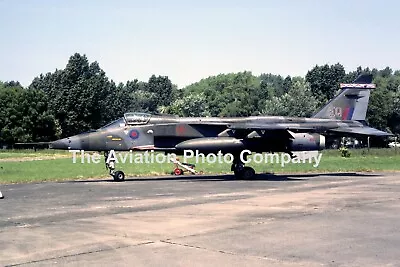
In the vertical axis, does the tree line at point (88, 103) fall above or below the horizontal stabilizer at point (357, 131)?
above

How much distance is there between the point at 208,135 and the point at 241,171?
6.87ft

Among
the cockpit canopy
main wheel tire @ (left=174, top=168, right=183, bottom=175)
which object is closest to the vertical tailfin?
main wheel tire @ (left=174, top=168, right=183, bottom=175)

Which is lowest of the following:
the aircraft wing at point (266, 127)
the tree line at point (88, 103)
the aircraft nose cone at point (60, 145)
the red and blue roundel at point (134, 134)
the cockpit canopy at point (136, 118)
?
the aircraft nose cone at point (60, 145)

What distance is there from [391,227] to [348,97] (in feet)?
57.4

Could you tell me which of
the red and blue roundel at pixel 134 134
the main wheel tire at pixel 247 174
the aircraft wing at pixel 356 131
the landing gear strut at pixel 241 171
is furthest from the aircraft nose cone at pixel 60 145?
the aircraft wing at pixel 356 131

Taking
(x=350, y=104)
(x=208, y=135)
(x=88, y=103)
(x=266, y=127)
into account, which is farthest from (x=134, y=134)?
(x=88, y=103)

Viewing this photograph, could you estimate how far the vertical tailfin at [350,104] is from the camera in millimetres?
26453

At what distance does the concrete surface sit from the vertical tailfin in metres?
9.68

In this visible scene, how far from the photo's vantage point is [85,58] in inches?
3696

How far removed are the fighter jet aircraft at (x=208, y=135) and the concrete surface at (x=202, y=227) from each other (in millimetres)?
4454

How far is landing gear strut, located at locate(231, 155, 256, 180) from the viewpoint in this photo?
74.2 ft

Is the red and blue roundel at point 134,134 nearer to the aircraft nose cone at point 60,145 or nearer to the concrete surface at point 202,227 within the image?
the aircraft nose cone at point 60,145

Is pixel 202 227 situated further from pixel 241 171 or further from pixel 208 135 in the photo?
pixel 208 135

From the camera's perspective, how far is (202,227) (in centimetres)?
1000
